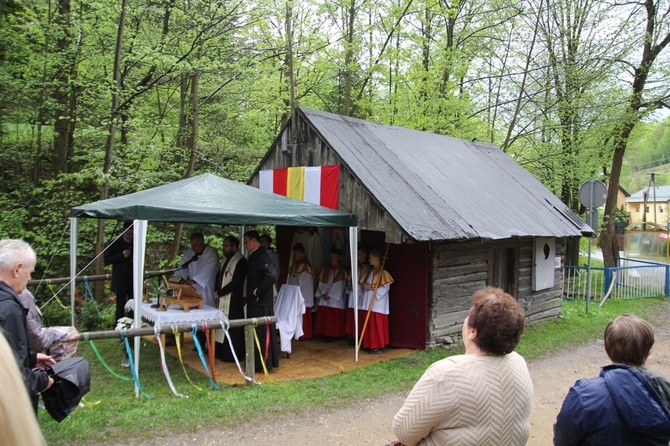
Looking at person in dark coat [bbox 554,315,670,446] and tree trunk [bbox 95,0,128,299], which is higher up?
tree trunk [bbox 95,0,128,299]

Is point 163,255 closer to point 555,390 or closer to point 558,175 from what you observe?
point 555,390

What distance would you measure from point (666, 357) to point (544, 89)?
35.6 ft

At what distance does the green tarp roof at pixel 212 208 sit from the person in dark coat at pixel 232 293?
0.86m

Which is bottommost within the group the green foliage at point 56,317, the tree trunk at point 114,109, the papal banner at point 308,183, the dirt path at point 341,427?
the dirt path at point 341,427

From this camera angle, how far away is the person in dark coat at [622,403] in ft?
7.23

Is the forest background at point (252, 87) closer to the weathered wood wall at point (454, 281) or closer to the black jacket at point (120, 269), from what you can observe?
the black jacket at point (120, 269)

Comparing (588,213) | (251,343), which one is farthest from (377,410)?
(588,213)

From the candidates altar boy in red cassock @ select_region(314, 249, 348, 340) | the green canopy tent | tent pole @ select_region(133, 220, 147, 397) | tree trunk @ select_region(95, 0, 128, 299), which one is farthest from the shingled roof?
tree trunk @ select_region(95, 0, 128, 299)

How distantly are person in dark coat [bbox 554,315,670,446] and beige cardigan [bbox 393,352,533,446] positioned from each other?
11.8 inches

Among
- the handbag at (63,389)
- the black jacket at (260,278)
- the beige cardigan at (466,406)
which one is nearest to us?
the beige cardigan at (466,406)

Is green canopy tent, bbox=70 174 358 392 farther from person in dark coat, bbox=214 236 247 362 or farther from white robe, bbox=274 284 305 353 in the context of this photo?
white robe, bbox=274 284 305 353

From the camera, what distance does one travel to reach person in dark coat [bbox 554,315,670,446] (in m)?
2.21

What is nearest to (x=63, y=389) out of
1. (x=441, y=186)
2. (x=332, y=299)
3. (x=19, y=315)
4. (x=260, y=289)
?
(x=19, y=315)

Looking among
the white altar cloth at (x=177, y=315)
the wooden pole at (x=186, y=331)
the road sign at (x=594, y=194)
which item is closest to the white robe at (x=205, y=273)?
the white altar cloth at (x=177, y=315)
